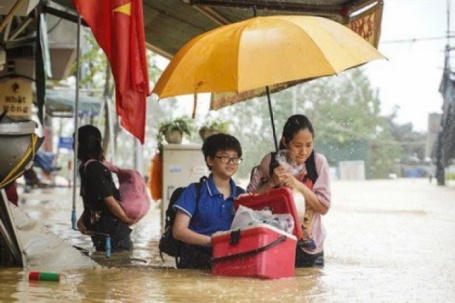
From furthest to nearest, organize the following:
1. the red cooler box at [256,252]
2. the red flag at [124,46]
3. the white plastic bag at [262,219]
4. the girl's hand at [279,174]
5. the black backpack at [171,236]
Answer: the red flag at [124,46]
the black backpack at [171,236]
the girl's hand at [279,174]
the white plastic bag at [262,219]
the red cooler box at [256,252]

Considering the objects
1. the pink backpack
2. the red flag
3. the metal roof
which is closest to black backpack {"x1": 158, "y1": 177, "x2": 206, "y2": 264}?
the red flag

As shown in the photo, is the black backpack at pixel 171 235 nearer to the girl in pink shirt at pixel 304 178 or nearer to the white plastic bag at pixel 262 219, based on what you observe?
the girl in pink shirt at pixel 304 178

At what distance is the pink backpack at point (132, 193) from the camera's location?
845 cm

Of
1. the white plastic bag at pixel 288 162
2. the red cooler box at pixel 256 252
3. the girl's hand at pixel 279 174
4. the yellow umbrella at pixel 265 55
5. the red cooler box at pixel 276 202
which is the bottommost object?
the red cooler box at pixel 256 252

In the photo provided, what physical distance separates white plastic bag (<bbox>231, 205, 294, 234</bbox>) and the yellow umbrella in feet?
3.11

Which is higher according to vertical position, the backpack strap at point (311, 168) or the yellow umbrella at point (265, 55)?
the yellow umbrella at point (265, 55)

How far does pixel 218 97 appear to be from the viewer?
10.1 metres

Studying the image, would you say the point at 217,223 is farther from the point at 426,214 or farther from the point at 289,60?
the point at 426,214

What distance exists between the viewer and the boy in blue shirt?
6734 millimetres

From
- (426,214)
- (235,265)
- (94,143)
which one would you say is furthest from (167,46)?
(426,214)

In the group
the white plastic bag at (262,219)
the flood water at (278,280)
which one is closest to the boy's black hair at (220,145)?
the white plastic bag at (262,219)

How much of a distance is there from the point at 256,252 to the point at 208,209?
2.38 feet

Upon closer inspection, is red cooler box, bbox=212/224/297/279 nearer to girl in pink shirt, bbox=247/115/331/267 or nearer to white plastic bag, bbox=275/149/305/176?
girl in pink shirt, bbox=247/115/331/267

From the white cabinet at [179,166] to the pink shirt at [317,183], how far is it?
4802mm
